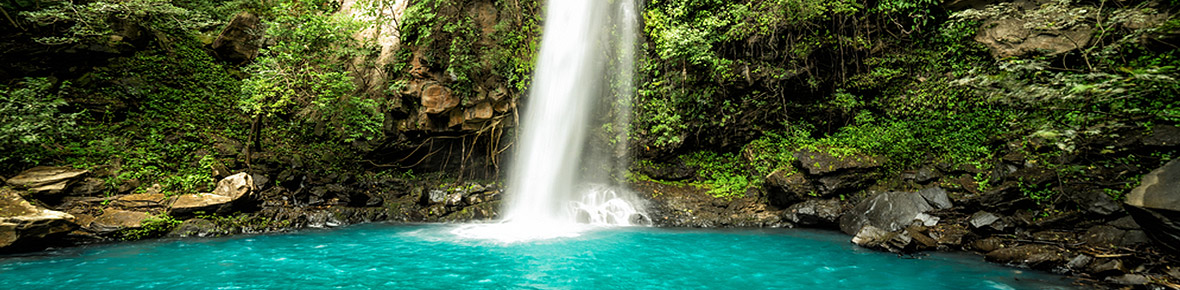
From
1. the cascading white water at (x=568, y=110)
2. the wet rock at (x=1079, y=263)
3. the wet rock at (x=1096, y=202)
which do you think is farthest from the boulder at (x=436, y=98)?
the wet rock at (x=1096, y=202)

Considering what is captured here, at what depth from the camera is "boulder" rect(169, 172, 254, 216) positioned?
852 cm

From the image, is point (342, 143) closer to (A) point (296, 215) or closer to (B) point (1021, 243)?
(A) point (296, 215)

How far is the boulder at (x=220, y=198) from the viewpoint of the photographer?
852cm

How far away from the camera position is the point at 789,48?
37.6ft

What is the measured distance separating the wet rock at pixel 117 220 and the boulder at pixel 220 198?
1.51 feet

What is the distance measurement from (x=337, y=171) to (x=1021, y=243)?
14.4 meters

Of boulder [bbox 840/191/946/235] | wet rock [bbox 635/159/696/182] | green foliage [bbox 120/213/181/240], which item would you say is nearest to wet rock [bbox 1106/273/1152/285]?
boulder [bbox 840/191/946/235]

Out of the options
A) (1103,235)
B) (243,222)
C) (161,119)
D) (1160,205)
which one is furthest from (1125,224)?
(161,119)

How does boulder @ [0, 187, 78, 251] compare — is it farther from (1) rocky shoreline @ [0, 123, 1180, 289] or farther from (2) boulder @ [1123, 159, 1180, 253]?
(2) boulder @ [1123, 159, 1180, 253]

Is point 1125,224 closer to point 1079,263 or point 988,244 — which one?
point 1079,263

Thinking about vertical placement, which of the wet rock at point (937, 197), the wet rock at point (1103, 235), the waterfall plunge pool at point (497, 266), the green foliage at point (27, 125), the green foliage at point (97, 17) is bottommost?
the waterfall plunge pool at point (497, 266)

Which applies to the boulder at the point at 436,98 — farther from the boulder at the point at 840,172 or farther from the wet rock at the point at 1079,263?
the wet rock at the point at 1079,263

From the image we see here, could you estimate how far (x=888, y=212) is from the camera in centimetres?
867

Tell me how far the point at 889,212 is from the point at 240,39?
17.1m
